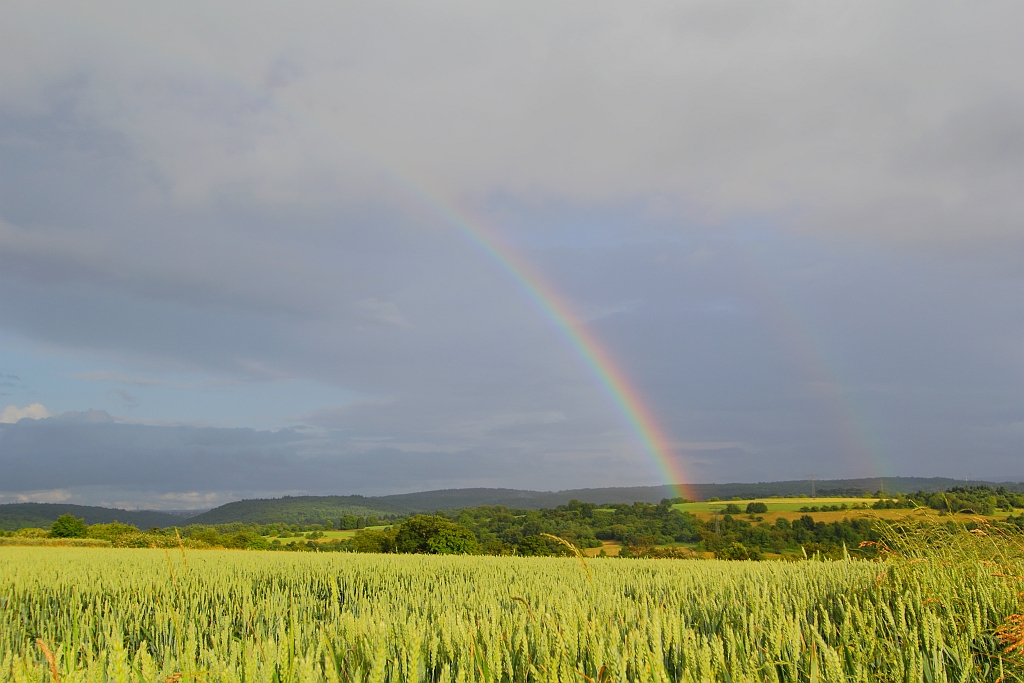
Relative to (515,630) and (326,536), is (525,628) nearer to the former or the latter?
(515,630)

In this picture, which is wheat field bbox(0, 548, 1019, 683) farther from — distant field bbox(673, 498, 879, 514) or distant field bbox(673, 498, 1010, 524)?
distant field bbox(673, 498, 879, 514)

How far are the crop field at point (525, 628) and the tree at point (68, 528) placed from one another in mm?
51593

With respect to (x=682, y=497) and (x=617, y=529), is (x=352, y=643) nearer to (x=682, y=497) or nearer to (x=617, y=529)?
(x=617, y=529)

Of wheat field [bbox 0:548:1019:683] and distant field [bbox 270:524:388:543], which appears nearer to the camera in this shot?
wheat field [bbox 0:548:1019:683]

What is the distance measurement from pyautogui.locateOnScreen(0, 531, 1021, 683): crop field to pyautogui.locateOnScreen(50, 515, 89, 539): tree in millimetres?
51593

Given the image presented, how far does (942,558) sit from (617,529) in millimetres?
49420

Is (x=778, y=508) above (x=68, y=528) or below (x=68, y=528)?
below

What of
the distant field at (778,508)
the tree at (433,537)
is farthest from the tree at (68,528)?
the distant field at (778,508)

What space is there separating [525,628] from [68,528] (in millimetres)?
63706

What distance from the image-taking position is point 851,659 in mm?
2887

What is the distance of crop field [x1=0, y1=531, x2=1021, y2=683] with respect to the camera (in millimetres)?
2240

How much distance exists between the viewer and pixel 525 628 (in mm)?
4113

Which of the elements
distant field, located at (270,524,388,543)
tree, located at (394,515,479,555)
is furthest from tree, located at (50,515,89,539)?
tree, located at (394,515,479,555)

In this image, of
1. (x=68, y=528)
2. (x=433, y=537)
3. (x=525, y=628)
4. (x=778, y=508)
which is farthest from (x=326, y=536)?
(x=525, y=628)
